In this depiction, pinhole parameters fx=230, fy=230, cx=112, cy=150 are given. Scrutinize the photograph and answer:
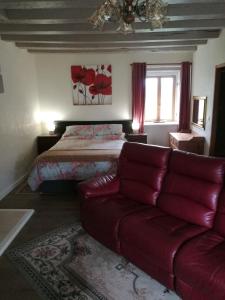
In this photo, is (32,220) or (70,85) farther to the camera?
(70,85)

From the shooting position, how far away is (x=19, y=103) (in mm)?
4359

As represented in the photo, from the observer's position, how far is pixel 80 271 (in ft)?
6.68

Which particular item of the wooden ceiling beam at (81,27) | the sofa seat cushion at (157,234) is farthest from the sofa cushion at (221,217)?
the wooden ceiling beam at (81,27)

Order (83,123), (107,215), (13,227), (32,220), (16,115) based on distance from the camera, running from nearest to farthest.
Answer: (107,215)
(13,227)
(32,220)
(16,115)
(83,123)

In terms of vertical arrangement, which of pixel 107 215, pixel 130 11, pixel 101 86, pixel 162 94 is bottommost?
pixel 107 215

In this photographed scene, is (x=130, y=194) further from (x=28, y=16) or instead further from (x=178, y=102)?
(x=178, y=102)

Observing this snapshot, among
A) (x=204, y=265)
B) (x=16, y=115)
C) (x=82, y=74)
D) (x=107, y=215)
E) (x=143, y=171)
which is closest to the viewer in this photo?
(x=204, y=265)

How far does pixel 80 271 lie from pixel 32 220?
119 cm

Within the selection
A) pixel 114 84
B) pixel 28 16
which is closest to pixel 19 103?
pixel 28 16

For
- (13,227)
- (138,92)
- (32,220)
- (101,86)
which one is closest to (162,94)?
(138,92)

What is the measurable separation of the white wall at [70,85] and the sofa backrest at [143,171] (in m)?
2.91

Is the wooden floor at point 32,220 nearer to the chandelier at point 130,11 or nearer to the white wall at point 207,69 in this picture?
the chandelier at point 130,11

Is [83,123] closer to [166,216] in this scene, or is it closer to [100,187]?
[100,187]

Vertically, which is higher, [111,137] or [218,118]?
[218,118]
